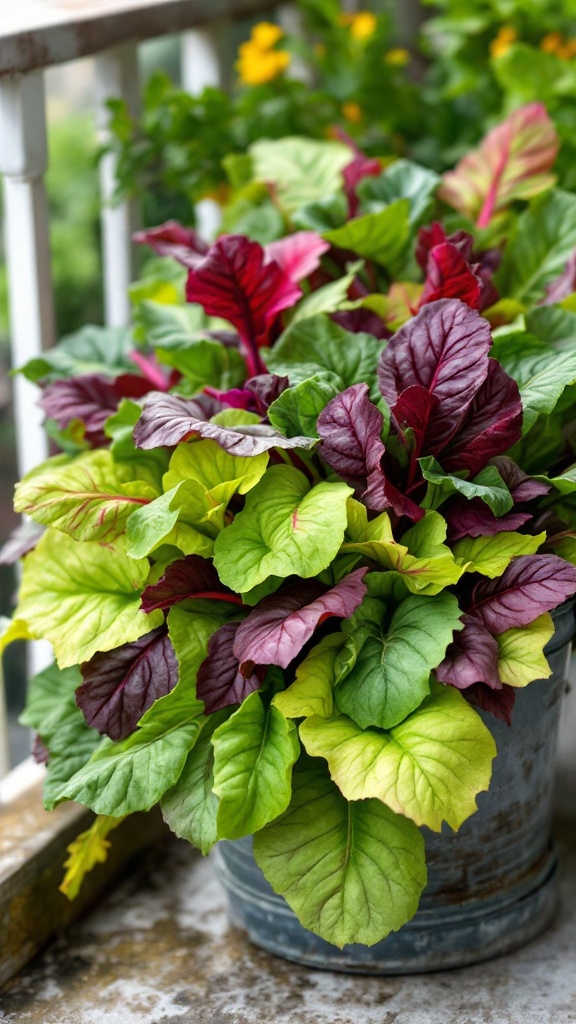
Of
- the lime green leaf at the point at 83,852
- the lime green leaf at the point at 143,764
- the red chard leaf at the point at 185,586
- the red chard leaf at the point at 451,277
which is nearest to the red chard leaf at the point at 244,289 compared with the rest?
the red chard leaf at the point at 451,277

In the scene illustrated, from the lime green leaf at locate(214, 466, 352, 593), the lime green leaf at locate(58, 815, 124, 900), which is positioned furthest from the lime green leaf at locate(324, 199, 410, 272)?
the lime green leaf at locate(58, 815, 124, 900)

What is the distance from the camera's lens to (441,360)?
0.96m

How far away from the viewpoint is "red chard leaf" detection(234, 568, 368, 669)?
2.83ft

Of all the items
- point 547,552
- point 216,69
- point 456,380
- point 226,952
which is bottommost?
point 226,952

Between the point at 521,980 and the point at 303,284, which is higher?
the point at 303,284

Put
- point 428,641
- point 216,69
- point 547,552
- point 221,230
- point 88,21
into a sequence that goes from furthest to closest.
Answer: point 216,69, point 221,230, point 88,21, point 547,552, point 428,641

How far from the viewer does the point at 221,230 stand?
1410 millimetres

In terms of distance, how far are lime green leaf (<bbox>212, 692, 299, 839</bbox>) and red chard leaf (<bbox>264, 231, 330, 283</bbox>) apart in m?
0.46

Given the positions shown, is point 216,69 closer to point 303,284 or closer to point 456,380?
point 303,284

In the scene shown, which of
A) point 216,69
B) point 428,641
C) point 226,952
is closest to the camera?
point 428,641

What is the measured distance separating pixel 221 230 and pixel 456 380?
1.88ft

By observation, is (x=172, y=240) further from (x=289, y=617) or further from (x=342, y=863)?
(x=342, y=863)

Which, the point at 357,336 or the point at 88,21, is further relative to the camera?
the point at 88,21

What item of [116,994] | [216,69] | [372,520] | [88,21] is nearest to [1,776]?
[116,994]
